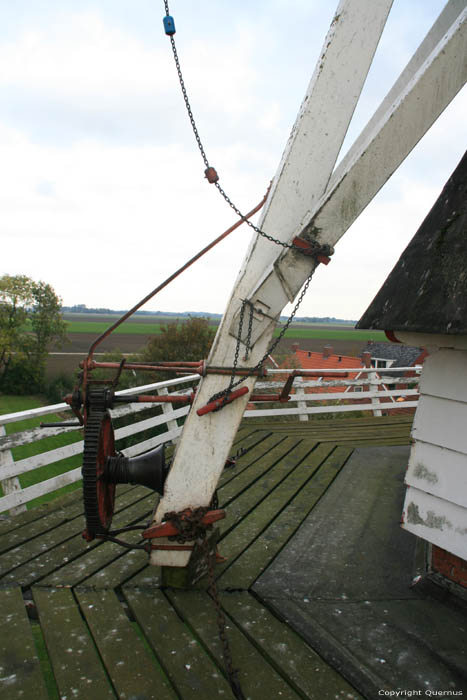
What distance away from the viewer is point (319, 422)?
25.1 ft

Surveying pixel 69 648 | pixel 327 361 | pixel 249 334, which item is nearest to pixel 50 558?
pixel 69 648

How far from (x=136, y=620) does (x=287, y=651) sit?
0.86m

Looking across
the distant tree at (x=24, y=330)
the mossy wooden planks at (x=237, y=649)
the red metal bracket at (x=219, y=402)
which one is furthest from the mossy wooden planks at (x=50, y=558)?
the distant tree at (x=24, y=330)

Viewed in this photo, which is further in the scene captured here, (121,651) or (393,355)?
(393,355)

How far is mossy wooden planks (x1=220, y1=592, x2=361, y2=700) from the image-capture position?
2.14 metres

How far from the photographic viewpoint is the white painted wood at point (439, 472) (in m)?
2.83

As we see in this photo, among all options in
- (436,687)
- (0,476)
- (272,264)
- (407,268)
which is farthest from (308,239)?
(0,476)

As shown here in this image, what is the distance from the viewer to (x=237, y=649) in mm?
2377

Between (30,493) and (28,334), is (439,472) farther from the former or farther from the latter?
(28,334)

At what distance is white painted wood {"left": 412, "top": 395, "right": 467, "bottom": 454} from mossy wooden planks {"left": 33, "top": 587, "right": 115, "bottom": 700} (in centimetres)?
231

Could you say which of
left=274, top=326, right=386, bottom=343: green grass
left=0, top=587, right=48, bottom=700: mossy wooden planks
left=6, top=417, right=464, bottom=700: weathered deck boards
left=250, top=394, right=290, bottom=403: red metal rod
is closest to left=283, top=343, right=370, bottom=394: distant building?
left=6, top=417, right=464, bottom=700: weathered deck boards

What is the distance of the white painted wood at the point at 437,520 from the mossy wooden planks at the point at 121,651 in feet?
6.01

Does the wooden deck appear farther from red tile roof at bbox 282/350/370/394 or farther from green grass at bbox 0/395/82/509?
red tile roof at bbox 282/350/370/394

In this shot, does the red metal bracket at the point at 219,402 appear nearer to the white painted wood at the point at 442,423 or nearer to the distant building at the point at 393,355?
the white painted wood at the point at 442,423
